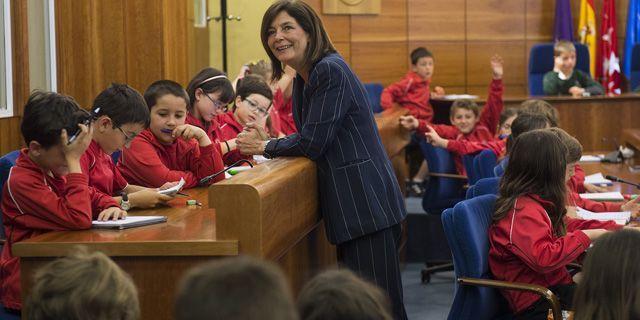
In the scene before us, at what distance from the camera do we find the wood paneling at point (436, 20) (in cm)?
1206

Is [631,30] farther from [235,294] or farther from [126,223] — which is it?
[235,294]

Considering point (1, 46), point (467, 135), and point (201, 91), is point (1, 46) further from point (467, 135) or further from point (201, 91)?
point (467, 135)

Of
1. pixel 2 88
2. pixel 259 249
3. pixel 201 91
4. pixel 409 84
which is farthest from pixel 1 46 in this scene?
Result: pixel 409 84

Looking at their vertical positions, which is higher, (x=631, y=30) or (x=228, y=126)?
(x=631, y=30)

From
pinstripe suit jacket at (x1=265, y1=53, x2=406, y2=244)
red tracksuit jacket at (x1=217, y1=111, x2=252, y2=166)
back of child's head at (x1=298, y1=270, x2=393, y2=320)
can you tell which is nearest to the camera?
back of child's head at (x1=298, y1=270, x2=393, y2=320)

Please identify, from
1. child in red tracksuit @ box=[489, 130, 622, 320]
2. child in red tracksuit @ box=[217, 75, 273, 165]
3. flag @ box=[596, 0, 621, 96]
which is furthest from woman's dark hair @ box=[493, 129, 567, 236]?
flag @ box=[596, 0, 621, 96]

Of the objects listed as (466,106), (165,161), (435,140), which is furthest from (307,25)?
(466,106)

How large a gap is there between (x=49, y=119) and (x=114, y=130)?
0.51 m

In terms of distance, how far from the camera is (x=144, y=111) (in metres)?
3.82

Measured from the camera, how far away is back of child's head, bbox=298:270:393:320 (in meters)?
1.65

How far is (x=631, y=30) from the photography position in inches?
464

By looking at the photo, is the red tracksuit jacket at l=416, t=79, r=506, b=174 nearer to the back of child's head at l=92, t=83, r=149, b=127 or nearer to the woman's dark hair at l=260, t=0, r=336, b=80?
the woman's dark hair at l=260, t=0, r=336, b=80

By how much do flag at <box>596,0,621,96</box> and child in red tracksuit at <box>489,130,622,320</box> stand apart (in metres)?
8.22

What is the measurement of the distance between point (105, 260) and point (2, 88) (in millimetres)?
3538
